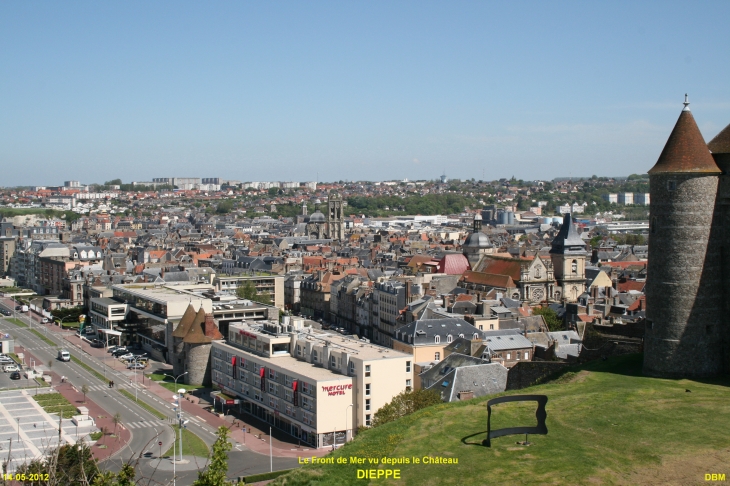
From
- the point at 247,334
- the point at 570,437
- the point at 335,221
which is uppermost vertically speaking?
the point at 335,221

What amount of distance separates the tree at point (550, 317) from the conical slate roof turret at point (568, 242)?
19388 millimetres

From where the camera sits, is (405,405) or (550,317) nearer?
(405,405)

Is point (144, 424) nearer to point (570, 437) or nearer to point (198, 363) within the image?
point (198, 363)

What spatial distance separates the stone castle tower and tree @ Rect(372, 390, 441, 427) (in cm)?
1347

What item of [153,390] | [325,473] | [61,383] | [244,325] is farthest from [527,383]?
[61,383]

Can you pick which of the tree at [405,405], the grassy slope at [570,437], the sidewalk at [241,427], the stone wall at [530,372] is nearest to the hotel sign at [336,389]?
the sidewalk at [241,427]

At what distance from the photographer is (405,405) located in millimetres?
45094

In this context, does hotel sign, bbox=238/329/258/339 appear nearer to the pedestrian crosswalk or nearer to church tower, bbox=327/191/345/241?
the pedestrian crosswalk

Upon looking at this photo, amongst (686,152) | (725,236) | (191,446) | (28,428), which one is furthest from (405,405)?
(28,428)

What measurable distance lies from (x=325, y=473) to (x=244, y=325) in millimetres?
40017

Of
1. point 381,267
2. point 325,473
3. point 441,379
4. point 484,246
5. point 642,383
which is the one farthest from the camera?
point 381,267

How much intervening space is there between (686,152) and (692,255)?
4.20 metres

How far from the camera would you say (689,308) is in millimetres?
34594

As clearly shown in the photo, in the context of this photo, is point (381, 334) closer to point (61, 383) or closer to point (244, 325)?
point (244, 325)
